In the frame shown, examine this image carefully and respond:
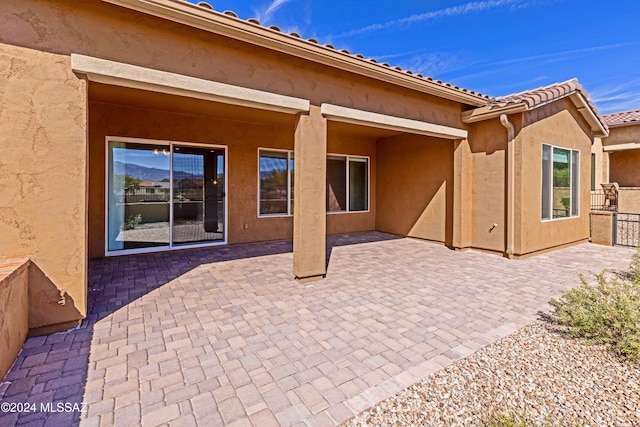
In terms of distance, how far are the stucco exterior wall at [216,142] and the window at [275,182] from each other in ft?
0.71

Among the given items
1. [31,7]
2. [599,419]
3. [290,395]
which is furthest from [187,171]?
[599,419]

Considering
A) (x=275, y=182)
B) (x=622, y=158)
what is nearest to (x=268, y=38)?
(x=275, y=182)

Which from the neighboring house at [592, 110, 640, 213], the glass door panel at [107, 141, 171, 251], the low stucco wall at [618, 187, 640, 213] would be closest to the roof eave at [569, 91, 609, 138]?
the low stucco wall at [618, 187, 640, 213]

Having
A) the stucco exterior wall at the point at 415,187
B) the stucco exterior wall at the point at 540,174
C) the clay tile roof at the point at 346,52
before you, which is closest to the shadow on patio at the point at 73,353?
the clay tile roof at the point at 346,52

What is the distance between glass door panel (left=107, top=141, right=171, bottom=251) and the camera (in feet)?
25.3

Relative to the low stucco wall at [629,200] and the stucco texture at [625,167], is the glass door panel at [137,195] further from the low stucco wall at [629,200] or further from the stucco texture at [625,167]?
the stucco texture at [625,167]

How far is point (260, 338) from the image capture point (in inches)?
147

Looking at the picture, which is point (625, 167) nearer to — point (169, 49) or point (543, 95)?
point (543, 95)

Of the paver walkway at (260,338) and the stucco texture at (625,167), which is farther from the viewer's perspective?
the stucco texture at (625,167)

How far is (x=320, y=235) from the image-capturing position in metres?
5.97

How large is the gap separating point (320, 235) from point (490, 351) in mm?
3390

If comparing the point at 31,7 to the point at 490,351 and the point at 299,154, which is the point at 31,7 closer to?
the point at 299,154

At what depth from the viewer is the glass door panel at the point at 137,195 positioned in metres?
7.73

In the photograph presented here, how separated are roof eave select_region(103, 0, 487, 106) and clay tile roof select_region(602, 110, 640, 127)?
1336 cm
